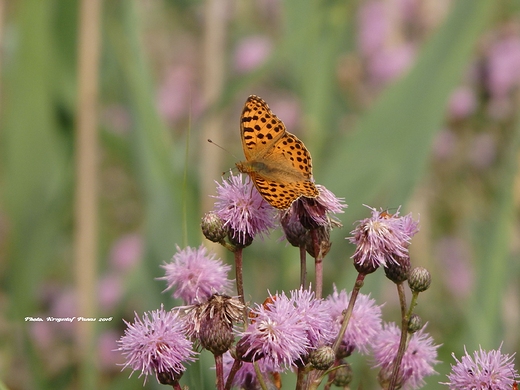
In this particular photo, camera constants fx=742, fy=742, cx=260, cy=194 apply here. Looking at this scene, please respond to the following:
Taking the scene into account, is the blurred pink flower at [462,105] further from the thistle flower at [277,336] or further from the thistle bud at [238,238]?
the thistle flower at [277,336]

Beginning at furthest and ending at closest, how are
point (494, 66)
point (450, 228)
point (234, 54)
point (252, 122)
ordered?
point (234, 54) < point (450, 228) < point (494, 66) < point (252, 122)

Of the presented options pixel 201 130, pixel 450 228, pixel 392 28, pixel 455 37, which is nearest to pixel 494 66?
pixel 392 28

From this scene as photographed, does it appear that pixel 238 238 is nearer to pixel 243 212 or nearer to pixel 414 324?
pixel 243 212

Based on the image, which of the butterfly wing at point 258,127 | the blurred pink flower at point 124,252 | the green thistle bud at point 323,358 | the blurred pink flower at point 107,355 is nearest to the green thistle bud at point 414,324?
the green thistle bud at point 323,358

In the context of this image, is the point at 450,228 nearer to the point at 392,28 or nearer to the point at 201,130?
the point at 392,28

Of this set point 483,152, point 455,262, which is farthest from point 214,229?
point 455,262

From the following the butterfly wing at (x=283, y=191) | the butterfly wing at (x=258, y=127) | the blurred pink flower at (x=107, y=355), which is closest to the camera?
the butterfly wing at (x=283, y=191)
